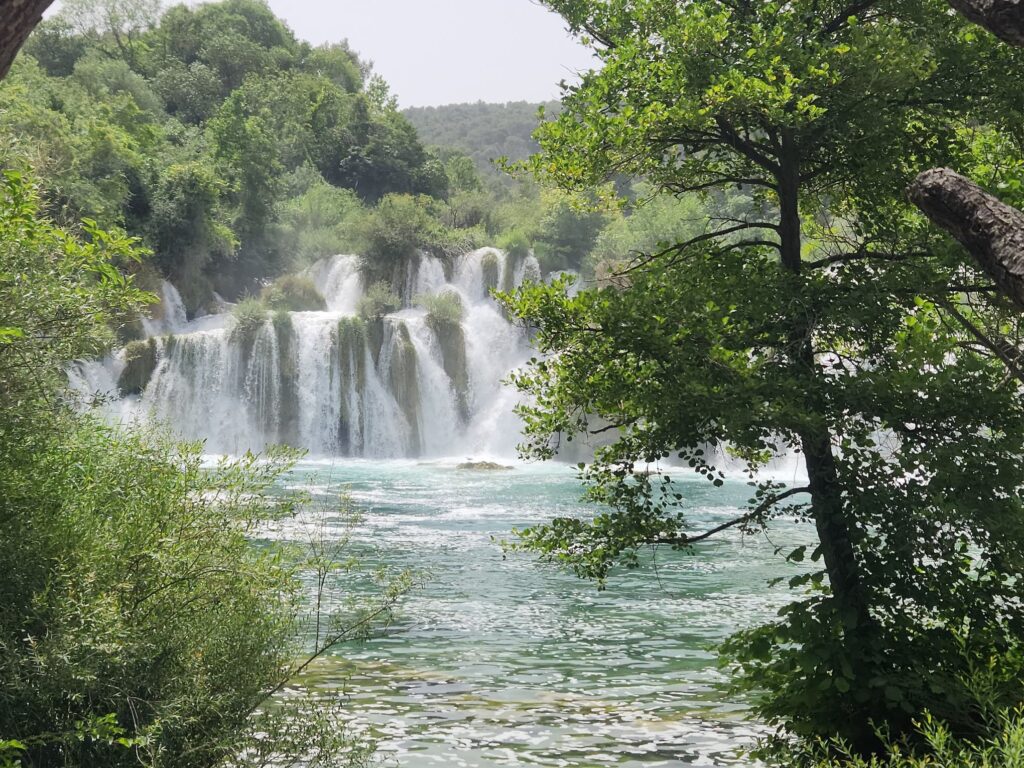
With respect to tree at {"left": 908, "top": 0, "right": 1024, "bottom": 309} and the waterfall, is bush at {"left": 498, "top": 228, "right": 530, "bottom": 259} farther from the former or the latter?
tree at {"left": 908, "top": 0, "right": 1024, "bottom": 309}

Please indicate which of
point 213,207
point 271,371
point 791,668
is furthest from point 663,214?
point 791,668

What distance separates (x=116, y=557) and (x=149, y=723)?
3.32ft

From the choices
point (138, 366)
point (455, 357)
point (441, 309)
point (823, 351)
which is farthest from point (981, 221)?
point (441, 309)

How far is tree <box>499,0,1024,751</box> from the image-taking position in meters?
6.15

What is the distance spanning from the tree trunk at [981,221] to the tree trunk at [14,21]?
3119mm

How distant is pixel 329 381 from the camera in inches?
1416

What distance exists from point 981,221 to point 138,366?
107ft

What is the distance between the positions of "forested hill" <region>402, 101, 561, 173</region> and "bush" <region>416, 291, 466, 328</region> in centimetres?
7796

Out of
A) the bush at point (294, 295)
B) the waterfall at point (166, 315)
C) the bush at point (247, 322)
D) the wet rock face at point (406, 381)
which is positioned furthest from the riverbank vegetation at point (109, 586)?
the bush at point (294, 295)

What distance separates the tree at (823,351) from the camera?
6.15m

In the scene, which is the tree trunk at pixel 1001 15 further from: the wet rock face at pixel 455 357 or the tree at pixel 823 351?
the wet rock face at pixel 455 357

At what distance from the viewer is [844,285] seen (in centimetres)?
699

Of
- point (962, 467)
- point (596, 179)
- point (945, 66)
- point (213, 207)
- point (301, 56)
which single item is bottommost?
point (962, 467)

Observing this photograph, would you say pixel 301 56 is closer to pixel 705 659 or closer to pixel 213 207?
pixel 213 207
